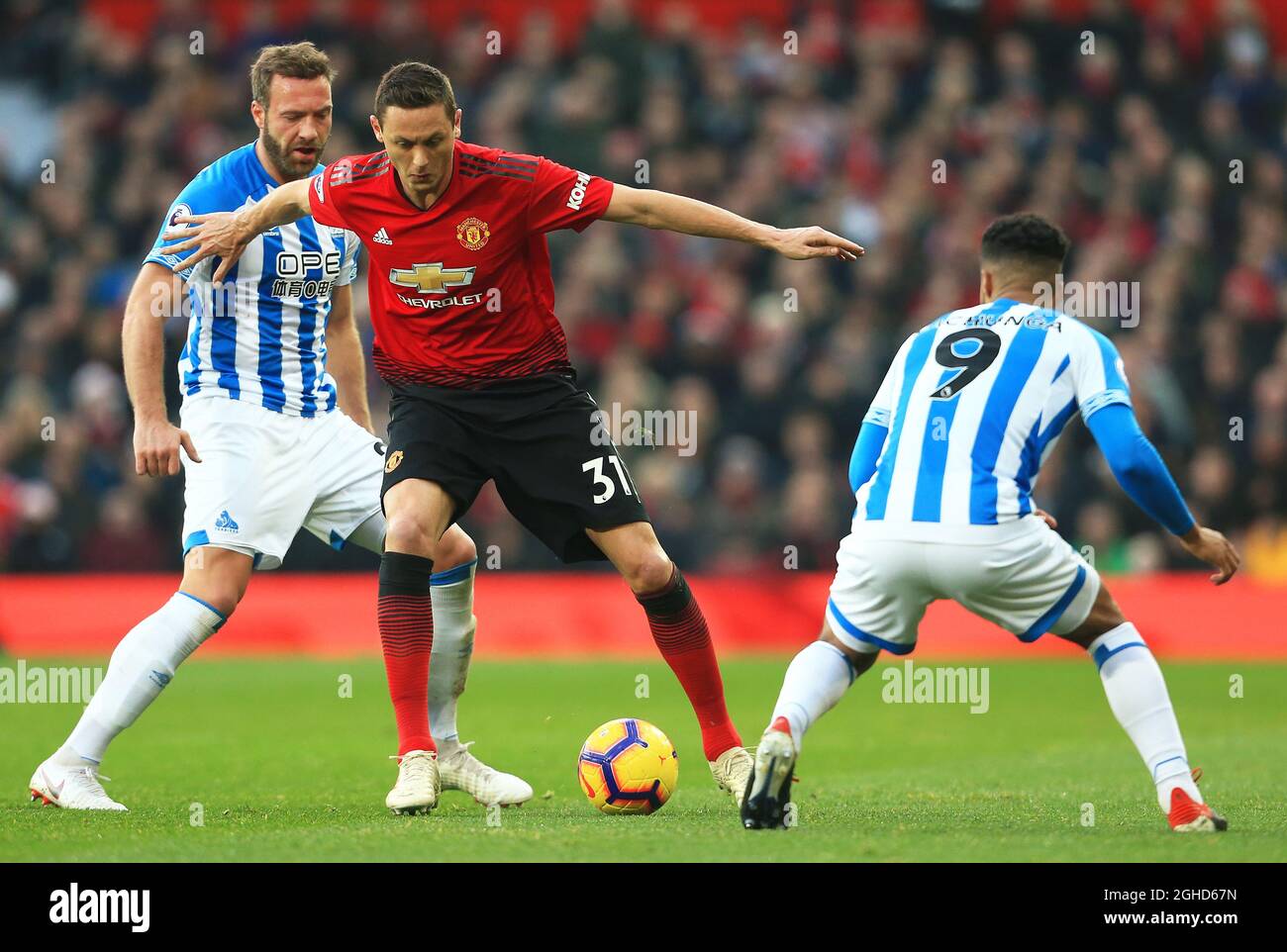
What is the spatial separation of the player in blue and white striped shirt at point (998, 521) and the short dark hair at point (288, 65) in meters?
2.64

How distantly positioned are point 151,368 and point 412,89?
57.5 inches

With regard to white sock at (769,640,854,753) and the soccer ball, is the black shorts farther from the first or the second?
white sock at (769,640,854,753)

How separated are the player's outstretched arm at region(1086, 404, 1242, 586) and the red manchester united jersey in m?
1.95

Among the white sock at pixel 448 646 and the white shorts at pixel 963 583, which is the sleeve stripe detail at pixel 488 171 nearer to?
the white sock at pixel 448 646

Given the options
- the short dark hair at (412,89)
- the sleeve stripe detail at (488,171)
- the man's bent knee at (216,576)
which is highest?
the short dark hair at (412,89)

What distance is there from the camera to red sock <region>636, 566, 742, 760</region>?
257 inches

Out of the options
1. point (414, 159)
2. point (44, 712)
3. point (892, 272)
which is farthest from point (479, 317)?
point (892, 272)

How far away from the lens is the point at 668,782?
6.32m

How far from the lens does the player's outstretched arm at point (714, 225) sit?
19.3ft

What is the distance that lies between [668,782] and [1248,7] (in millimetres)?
16320

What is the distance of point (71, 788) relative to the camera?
6.41 metres

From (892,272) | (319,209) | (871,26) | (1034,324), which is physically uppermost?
(871,26)

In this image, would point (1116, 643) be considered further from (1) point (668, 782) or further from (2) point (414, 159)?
(2) point (414, 159)

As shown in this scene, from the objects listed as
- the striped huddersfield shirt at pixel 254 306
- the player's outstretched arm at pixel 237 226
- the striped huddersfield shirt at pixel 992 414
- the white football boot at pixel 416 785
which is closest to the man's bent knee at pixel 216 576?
the striped huddersfield shirt at pixel 254 306
